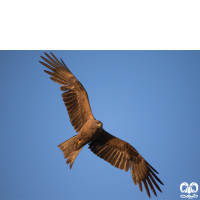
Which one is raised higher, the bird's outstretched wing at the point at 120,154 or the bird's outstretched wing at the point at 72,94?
the bird's outstretched wing at the point at 72,94

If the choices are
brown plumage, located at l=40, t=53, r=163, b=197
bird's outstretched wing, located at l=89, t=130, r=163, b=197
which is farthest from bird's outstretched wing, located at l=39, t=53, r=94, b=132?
bird's outstretched wing, located at l=89, t=130, r=163, b=197

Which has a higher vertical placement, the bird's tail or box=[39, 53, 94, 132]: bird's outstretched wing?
box=[39, 53, 94, 132]: bird's outstretched wing

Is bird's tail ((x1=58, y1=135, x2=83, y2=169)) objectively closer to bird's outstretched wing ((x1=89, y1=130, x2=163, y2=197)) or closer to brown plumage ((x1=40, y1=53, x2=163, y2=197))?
brown plumage ((x1=40, y1=53, x2=163, y2=197))

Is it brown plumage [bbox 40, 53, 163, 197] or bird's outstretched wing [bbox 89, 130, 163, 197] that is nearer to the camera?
brown plumage [bbox 40, 53, 163, 197]

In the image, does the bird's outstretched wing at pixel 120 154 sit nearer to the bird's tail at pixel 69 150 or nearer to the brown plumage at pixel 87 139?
the brown plumage at pixel 87 139

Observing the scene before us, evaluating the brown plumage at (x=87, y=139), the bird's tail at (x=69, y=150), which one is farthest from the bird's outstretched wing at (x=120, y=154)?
the bird's tail at (x=69, y=150)

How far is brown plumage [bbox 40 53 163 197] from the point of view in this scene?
655 cm

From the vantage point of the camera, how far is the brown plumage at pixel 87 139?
6.55 metres

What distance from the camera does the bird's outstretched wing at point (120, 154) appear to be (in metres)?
7.00

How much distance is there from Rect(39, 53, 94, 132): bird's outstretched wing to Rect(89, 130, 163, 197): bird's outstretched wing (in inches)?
36.7

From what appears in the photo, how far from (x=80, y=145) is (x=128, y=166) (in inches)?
77.7

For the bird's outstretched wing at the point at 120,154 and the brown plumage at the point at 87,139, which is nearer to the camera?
the brown plumage at the point at 87,139
